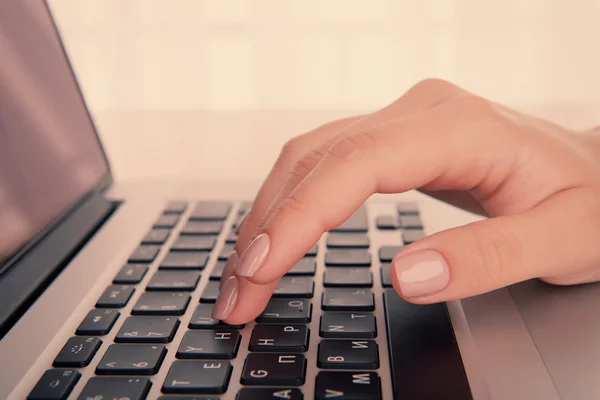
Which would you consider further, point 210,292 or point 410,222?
point 410,222

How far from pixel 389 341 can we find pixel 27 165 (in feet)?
1.06

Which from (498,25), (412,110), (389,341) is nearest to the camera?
(389,341)

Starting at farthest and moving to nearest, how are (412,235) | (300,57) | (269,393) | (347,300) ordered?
1. (300,57)
2. (412,235)
3. (347,300)
4. (269,393)

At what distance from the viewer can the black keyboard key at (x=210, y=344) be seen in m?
0.37

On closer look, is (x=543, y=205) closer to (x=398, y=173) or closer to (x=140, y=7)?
(x=398, y=173)

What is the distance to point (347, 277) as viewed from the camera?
1.56 ft

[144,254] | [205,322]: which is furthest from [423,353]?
[144,254]

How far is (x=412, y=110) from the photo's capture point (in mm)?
525

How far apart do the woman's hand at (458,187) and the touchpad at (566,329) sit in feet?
0.05

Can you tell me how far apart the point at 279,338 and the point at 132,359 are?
9 centimetres

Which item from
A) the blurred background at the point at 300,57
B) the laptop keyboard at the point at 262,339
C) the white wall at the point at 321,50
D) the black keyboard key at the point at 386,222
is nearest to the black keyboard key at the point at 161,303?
the laptop keyboard at the point at 262,339

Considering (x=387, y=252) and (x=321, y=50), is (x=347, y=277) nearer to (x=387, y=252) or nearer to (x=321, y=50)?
(x=387, y=252)

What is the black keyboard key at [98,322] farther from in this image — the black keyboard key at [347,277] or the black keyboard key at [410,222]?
the black keyboard key at [410,222]

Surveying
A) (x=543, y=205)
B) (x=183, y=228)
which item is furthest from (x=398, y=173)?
(x=183, y=228)
